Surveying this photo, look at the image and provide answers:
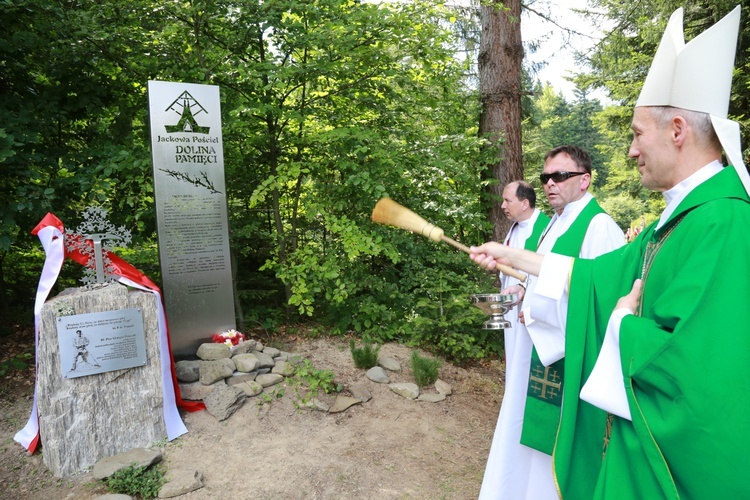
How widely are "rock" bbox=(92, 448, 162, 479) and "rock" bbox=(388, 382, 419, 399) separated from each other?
7.73ft

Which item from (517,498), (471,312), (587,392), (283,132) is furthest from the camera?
(283,132)

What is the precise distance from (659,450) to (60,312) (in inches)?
161

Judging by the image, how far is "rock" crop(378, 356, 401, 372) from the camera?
224 inches

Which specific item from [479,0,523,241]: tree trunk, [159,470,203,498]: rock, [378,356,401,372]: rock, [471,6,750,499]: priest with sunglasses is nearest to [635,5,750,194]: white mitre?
[471,6,750,499]: priest with sunglasses

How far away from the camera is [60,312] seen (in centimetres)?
385

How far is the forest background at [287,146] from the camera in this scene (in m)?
5.28

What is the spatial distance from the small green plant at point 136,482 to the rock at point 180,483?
0.18 ft

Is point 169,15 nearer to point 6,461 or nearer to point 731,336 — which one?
point 6,461


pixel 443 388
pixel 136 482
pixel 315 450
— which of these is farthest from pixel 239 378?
pixel 443 388

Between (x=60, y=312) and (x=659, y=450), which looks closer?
(x=659, y=450)

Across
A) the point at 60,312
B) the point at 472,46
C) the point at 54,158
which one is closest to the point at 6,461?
the point at 60,312

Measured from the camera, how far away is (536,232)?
432 cm

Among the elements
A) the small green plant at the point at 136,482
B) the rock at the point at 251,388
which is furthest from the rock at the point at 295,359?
the small green plant at the point at 136,482

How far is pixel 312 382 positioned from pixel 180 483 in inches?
63.3
